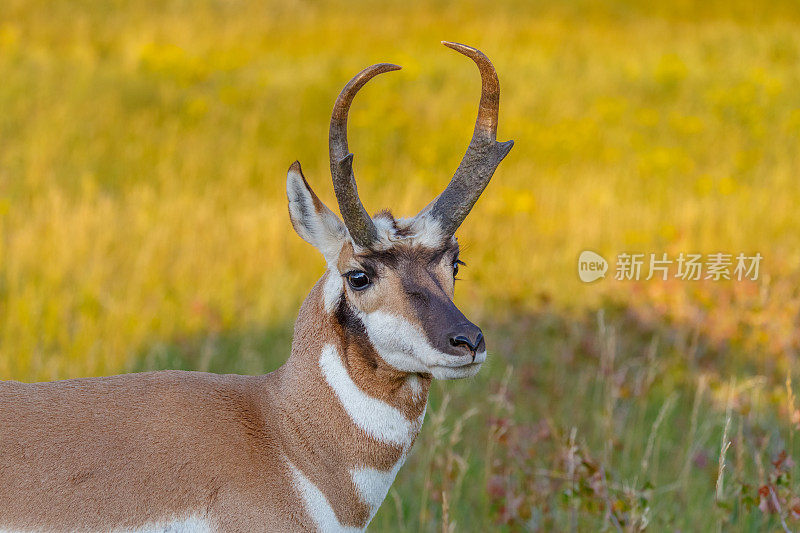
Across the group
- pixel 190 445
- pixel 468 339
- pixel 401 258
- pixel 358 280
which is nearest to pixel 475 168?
pixel 401 258

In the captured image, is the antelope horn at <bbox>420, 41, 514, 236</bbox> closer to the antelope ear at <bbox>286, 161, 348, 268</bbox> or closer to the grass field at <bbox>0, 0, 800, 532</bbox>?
the antelope ear at <bbox>286, 161, 348, 268</bbox>

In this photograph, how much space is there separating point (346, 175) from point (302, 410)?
0.94m

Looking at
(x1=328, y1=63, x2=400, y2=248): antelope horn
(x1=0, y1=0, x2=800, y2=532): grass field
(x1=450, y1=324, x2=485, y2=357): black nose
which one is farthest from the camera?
(x1=0, y1=0, x2=800, y2=532): grass field

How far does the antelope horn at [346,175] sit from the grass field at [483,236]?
1065mm

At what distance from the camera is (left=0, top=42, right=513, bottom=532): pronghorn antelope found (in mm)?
3102

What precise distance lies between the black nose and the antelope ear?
66 centimetres

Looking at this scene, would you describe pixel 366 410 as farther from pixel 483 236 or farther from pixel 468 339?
pixel 483 236

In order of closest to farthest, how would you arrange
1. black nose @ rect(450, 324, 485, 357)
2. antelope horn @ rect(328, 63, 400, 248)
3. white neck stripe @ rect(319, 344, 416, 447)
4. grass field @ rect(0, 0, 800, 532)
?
black nose @ rect(450, 324, 485, 357), antelope horn @ rect(328, 63, 400, 248), white neck stripe @ rect(319, 344, 416, 447), grass field @ rect(0, 0, 800, 532)

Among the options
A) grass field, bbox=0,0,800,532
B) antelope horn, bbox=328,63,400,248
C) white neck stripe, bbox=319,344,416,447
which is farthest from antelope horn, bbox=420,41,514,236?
grass field, bbox=0,0,800,532

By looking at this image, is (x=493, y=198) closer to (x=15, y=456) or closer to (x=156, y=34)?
(x=15, y=456)

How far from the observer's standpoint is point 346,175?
3.24 meters

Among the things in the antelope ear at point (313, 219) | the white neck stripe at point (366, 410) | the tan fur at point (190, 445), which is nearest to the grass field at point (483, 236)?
the white neck stripe at point (366, 410)

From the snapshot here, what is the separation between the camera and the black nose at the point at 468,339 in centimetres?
307

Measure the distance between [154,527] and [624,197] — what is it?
917cm
